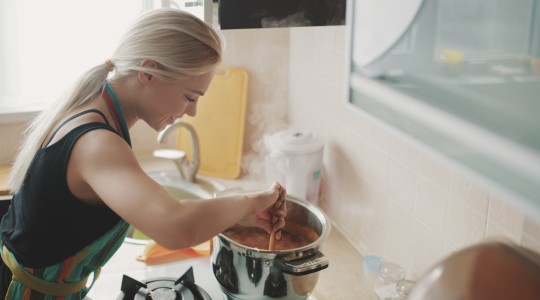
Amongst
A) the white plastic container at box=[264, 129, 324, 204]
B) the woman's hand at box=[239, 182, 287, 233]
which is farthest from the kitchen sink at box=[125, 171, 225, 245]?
the woman's hand at box=[239, 182, 287, 233]

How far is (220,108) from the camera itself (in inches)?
88.3

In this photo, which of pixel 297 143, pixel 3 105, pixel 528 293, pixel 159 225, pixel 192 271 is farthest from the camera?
pixel 3 105

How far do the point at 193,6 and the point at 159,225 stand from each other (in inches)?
21.4

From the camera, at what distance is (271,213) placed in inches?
54.6

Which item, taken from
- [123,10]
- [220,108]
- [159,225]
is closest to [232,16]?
[159,225]

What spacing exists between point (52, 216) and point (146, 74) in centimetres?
31

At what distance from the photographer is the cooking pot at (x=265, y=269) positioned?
126cm

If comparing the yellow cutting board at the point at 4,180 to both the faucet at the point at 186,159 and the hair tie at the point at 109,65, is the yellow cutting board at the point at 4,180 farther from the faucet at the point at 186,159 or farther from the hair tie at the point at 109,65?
the hair tie at the point at 109,65

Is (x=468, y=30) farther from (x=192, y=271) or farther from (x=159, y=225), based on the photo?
(x=192, y=271)

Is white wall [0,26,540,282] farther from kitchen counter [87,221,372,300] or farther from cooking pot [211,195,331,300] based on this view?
cooking pot [211,195,331,300]

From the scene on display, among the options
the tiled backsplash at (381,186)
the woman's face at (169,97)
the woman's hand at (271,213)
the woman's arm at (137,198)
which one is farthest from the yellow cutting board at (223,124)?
the woman's arm at (137,198)

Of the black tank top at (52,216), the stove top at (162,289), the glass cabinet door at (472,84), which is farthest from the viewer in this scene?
the stove top at (162,289)

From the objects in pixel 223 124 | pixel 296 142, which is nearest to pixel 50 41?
pixel 223 124

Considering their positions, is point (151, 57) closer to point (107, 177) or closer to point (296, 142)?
point (107, 177)
